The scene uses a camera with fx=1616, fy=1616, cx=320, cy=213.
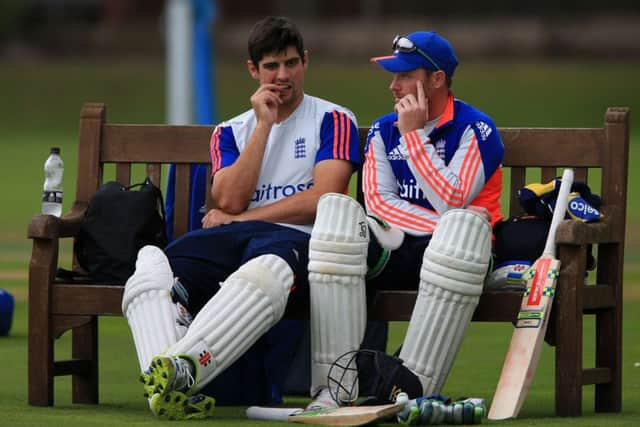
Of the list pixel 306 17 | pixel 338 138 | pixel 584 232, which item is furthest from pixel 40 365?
pixel 306 17

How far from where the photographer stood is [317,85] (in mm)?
41625

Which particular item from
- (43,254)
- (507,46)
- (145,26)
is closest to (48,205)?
(43,254)

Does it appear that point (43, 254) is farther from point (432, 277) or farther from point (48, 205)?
point (432, 277)

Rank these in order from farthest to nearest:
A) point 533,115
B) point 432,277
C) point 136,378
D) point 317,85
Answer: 1. point 317,85
2. point 533,115
3. point 136,378
4. point 432,277

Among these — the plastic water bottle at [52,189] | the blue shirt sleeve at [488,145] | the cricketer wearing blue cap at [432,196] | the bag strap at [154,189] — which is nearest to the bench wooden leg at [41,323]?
the plastic water bottle at [52,189]

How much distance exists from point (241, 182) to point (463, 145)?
32.8 inches

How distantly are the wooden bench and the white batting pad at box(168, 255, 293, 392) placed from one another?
409mm

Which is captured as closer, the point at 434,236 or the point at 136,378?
the point at 434,236

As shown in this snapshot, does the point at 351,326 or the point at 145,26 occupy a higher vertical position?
the point at 145,26

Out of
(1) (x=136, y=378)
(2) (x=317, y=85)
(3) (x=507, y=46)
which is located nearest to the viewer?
(1) (x=136, y=378)

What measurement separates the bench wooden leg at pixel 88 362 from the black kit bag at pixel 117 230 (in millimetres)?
226

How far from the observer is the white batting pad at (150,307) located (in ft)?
17.8

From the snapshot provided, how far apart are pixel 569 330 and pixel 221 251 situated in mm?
1262

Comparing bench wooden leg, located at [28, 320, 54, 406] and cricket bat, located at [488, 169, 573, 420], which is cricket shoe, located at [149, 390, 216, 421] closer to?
bench wooden leg, located at [28, 320, 54, 406]
